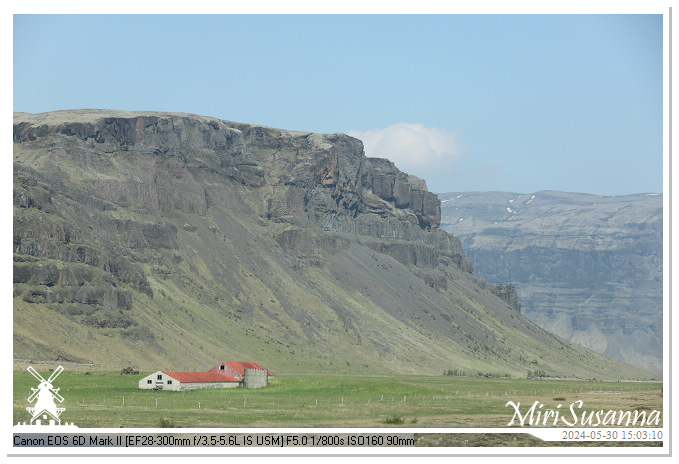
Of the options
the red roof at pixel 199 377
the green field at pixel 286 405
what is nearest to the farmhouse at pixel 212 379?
the red roof at pixel 199 377

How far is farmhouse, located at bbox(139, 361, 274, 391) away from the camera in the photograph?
4026 inches

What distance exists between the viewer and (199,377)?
107m

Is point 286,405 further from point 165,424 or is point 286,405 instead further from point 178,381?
point 165,424

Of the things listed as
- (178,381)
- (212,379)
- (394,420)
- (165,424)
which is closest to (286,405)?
(394,420)

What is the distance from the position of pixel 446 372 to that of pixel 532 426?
135m

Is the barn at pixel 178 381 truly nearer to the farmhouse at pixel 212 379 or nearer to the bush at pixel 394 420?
the farmhouse at pixel 212 379

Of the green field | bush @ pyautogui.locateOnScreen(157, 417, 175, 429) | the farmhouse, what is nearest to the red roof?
the farmhouse

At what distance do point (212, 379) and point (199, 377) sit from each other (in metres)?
1.61

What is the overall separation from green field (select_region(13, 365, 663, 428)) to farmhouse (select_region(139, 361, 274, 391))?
1765 mm

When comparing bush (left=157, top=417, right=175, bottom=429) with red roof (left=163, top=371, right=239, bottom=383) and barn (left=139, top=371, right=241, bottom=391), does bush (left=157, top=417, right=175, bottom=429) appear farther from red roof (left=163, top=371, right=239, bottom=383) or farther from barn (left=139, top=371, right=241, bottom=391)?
red roof (left=163, top=371, right=239, bottom=383)
